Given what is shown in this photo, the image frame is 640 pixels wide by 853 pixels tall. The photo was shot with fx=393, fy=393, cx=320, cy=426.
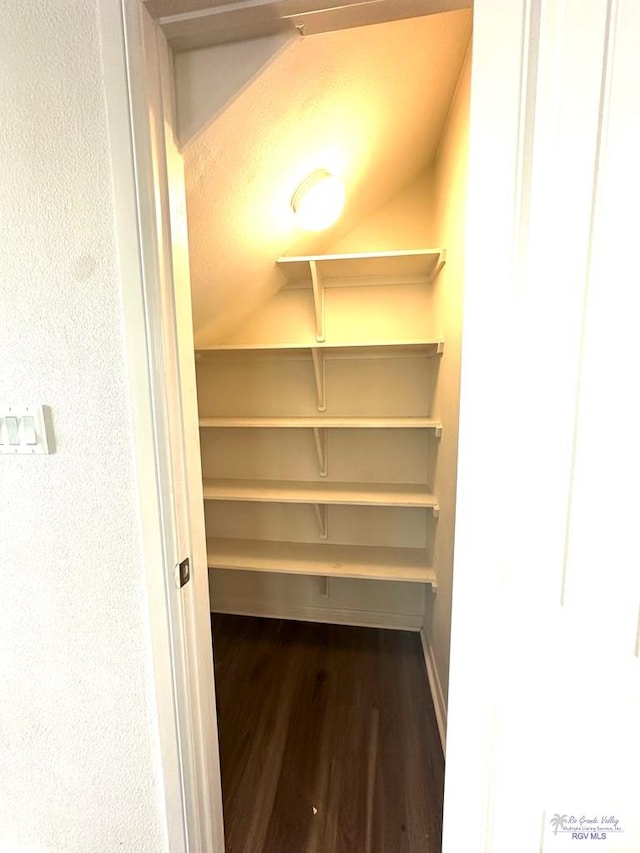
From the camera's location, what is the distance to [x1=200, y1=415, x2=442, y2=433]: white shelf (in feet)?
6.08

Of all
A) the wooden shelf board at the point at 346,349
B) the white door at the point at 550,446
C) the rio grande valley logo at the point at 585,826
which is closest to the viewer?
the white door at the point at 550,446

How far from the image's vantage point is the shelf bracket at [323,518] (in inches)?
88.6

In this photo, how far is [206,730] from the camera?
101 cm

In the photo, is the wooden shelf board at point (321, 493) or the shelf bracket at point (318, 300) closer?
the shelf bracket at point (318, 300)

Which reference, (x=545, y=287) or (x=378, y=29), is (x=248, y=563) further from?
(x=378, y=29)

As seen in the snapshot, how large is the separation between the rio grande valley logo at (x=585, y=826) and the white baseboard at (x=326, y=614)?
5.34 feet

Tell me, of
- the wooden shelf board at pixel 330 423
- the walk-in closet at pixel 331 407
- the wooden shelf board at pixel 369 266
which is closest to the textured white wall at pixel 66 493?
the walk-in closet at pixel 331 407

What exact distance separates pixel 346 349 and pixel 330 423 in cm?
39

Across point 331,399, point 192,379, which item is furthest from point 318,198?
point 331,399

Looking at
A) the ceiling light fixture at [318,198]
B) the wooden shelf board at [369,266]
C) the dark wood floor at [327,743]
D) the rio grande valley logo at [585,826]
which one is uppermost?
the ceiling light fixture at [318,198]

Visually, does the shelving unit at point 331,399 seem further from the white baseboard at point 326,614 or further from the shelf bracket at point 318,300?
the white baseboard at point 326,614

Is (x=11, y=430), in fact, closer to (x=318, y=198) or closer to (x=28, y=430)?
(x=28, y=430)

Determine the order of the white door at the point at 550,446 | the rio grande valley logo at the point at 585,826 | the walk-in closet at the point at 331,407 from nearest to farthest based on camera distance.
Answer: the white door at the point at 550,446, the rio grande valley logo at the point at 585,826, the walk-in closet at the point at 331,407

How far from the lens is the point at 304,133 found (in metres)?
1.17
